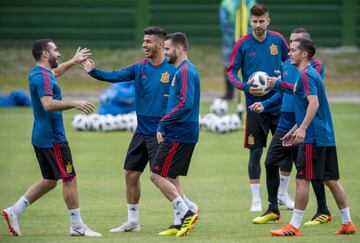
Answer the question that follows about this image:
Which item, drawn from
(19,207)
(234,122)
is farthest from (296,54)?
(234,122)

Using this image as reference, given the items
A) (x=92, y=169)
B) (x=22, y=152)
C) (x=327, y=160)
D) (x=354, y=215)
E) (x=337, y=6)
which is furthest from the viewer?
(x=337, y=6)

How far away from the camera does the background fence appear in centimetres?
3127

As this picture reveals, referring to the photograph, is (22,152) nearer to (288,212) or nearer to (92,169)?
(92,169)

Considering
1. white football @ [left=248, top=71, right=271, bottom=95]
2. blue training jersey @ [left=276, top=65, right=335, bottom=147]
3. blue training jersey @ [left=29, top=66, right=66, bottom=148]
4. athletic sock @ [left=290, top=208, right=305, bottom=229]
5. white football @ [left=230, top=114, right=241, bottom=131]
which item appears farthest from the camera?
white football @ [left=230, top=114, right=241, bottom=131]

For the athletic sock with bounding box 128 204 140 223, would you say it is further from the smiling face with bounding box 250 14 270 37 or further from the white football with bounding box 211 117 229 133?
the white football with bounding box 211 117 229 133

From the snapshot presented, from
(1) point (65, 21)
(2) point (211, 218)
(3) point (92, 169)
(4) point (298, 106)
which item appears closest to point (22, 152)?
(3) point (92, 169)

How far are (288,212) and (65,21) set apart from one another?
20580 millimetres

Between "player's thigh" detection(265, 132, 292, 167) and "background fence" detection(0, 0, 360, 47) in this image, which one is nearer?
"player's thigh" detection(265, 132, 292, 167)

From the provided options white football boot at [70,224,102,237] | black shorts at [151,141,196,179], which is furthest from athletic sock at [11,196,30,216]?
black shorts at [151,141,196,179]

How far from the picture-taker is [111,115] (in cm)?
2053

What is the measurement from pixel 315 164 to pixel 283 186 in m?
2.27

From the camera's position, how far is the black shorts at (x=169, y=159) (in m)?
10.5

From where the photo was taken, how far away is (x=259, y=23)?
40.0 ft

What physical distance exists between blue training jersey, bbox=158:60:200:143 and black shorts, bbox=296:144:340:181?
1.21 metres
